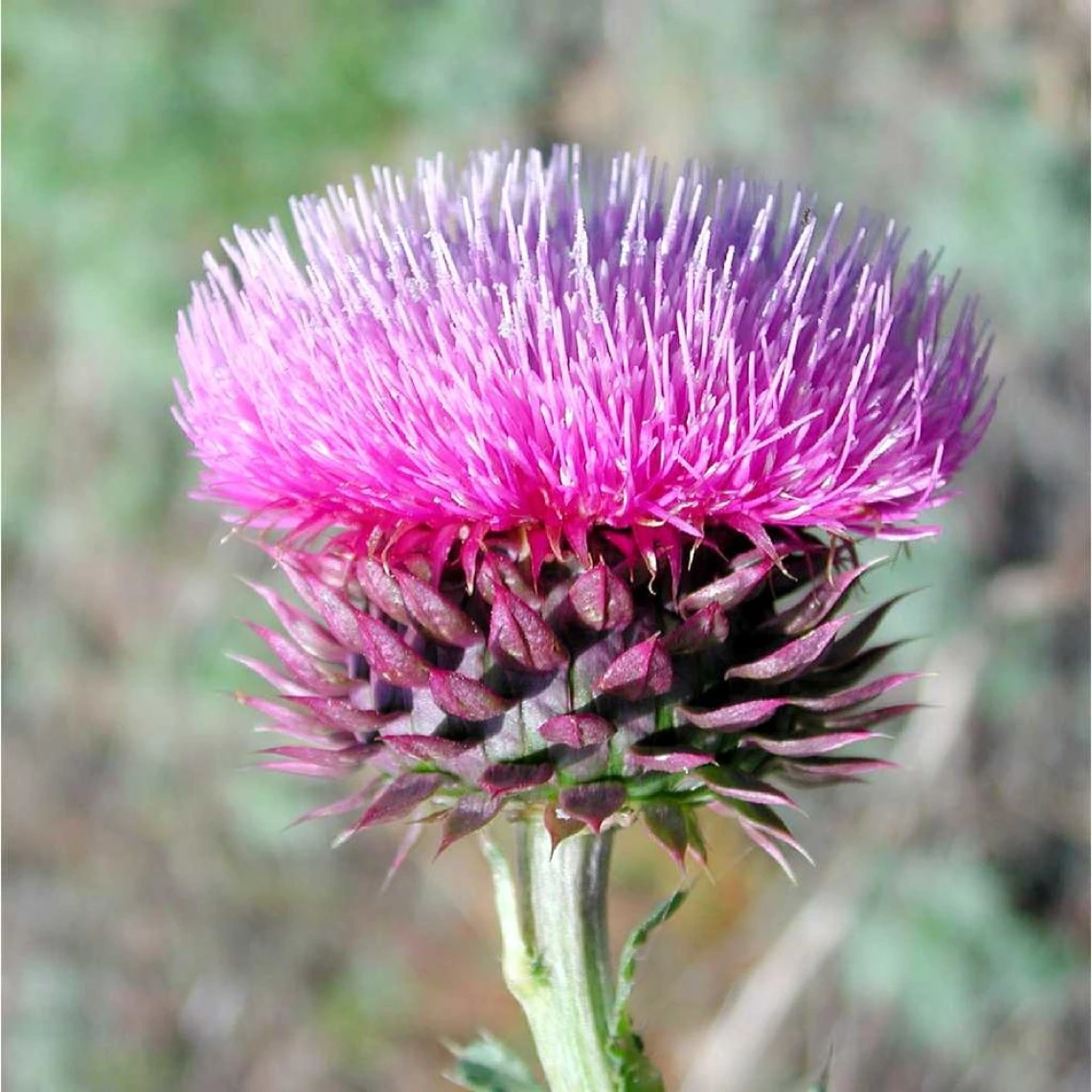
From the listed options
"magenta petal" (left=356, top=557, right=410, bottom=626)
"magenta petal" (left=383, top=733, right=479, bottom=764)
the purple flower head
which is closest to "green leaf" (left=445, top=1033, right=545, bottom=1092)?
"magenta petal" (left=383, top=733, right=479, bottom=764)

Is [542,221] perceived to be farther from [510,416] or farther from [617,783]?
[617,783]

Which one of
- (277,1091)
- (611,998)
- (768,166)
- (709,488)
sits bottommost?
(277,1091)

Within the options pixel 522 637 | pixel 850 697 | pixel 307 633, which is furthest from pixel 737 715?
pixel 307 633

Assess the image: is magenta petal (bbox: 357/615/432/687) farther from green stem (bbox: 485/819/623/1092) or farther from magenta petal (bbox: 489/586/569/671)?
green stem (bbox: 485/819/623/1092)

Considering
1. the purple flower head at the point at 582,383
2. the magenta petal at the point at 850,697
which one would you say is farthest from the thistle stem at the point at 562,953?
the purple flower head at the point at 582,383

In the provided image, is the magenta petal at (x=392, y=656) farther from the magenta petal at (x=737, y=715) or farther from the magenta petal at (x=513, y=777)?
the magenta petal at (x=737, y=715)

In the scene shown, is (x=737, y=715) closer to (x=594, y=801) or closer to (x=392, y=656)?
(x=594, y=801)

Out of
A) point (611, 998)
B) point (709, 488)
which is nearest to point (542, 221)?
point (709, 488)
